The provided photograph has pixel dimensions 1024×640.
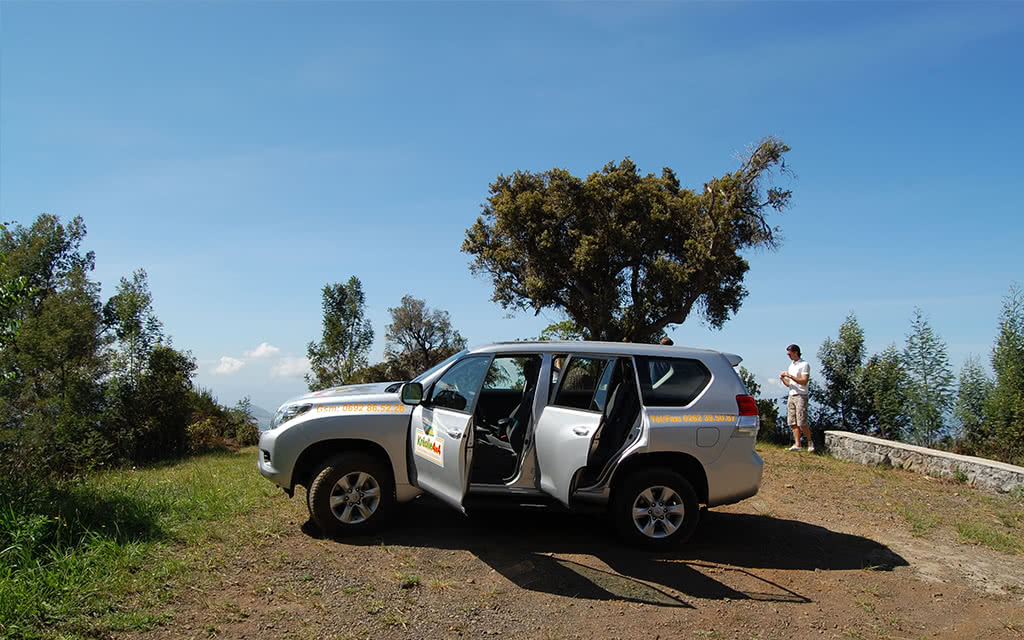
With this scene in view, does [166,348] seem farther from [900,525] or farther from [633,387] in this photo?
[900,525]

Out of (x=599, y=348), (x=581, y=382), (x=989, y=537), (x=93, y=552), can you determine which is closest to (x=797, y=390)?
(x=989, y=537)

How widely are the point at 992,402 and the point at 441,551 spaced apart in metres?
10.3

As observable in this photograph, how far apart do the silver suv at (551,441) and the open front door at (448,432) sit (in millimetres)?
19

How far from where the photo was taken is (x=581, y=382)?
729cm

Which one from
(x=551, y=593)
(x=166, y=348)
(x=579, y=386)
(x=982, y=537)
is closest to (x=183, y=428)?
(x=166, y=348)

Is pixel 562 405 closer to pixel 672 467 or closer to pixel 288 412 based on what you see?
pixel 672 467

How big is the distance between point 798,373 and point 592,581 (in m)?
8.22

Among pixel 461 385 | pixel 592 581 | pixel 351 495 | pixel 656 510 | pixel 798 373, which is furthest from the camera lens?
pixel 798 373

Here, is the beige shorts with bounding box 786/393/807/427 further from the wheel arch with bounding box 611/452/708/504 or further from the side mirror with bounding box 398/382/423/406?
the side mirror with bounding box 398/382/423/406

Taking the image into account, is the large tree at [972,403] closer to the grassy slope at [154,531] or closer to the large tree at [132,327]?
the grassy slope at [154,531]

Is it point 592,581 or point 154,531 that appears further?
point 154,531

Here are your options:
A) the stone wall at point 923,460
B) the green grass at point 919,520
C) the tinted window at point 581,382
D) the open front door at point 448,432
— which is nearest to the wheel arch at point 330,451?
the open front door at point 448,432

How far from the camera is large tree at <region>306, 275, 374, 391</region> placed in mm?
26250

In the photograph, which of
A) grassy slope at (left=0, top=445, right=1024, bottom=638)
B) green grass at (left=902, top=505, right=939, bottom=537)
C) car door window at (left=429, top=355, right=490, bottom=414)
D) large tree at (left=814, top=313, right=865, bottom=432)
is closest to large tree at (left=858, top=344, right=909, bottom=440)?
large tree at (left=814, top=313, right=865, bottom=432)
